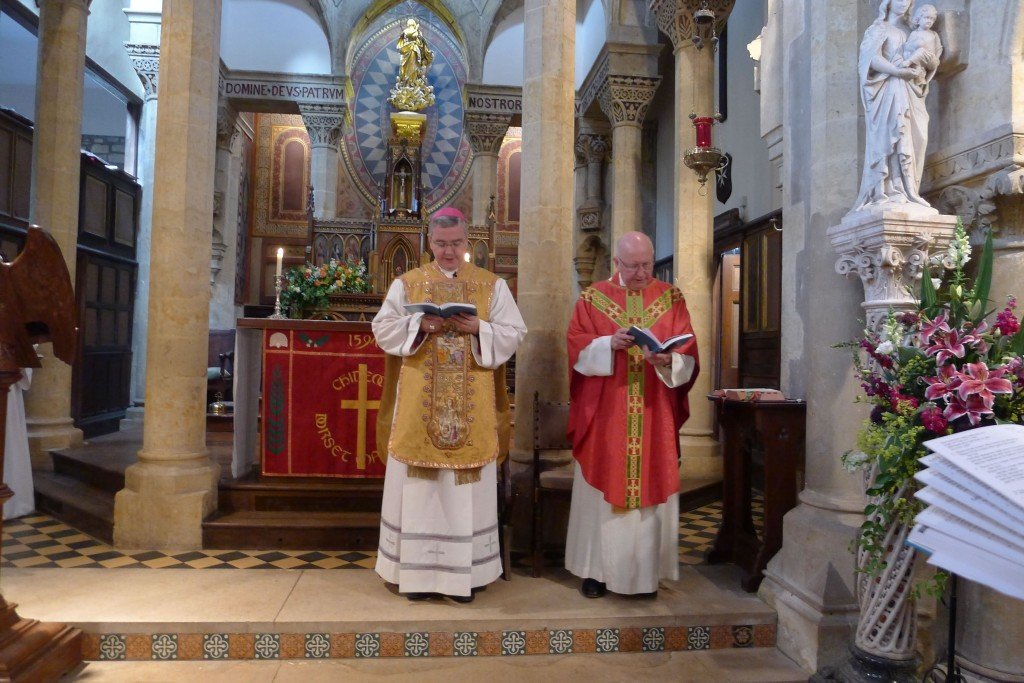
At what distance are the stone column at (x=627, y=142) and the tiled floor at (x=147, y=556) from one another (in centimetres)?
472

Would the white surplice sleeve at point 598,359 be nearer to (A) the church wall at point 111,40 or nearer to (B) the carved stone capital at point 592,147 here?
(B) the carved stone capital at point 592,147

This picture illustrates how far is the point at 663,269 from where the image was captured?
11797 mm

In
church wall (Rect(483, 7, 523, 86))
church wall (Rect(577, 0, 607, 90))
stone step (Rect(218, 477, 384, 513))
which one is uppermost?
church wall (Rect(483, 7, 523, 86))

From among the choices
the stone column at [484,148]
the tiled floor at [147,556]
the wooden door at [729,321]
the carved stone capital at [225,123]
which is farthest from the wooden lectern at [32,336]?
the stone column at [484,148]

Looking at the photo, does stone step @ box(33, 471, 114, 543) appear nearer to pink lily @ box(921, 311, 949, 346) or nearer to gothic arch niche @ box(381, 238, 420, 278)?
pink lily @ box(921, 311, 949, 346)

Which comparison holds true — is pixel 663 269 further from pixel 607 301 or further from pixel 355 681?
pixel 355 681

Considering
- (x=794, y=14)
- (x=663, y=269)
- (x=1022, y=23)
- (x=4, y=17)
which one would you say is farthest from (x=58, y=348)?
(x=663, y=269)

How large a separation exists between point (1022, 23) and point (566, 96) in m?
2.55

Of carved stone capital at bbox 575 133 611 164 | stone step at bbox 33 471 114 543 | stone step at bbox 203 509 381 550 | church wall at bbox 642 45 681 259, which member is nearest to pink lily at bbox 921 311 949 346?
stone step at bbox 203 509 381 550

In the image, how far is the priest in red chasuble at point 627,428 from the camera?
3607mm

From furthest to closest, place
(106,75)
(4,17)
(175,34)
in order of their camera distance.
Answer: (106,75)
(4,17)
(175,34)

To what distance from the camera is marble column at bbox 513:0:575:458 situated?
459cm

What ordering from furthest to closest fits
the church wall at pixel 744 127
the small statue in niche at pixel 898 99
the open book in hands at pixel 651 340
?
the church wall at pixel 744 127 < the open book in hands at pixel 651 340 < the small statue in niche at pixel 898 99

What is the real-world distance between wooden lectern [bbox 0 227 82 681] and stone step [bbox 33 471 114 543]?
71.1 inches
